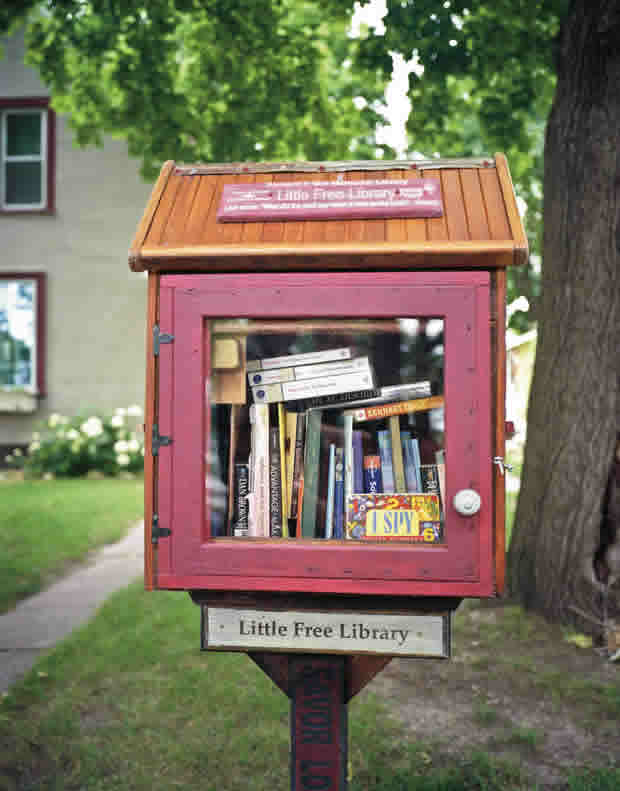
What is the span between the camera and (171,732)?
348cm

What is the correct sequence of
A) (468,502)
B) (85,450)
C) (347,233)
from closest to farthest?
(468,502) → (347,233) → (85,450)

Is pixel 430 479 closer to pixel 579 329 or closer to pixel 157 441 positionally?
pixel 157 441

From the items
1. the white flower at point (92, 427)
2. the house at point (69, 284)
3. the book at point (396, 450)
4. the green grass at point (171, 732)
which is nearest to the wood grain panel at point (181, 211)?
the book at point (396, 450)

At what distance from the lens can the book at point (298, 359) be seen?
Answer: 212cm

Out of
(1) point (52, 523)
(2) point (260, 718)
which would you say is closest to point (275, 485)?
(2) point (260, 718)

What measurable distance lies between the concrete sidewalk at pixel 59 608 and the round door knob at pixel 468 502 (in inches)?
117

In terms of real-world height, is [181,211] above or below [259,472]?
above

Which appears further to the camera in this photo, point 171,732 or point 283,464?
point 171,732

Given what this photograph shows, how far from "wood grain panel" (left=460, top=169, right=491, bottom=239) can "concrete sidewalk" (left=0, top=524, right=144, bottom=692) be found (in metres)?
3.24

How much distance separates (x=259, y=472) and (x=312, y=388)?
256 millimetres

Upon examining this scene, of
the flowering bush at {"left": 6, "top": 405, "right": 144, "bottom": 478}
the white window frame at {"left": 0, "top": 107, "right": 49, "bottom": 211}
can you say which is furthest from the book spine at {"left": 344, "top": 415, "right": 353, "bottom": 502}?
the white window frame at {"left": 0, "top": 107, "right": 49, "bottom": 211}

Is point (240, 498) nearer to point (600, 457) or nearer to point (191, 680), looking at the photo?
point (191, 680)

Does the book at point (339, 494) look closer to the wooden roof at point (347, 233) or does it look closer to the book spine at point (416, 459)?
the book spine at point (416, 459)

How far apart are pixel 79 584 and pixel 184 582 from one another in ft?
14.3
